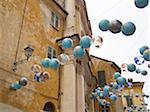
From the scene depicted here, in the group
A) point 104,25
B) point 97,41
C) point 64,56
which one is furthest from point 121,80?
point 104,25

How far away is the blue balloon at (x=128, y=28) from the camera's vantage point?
655 cm

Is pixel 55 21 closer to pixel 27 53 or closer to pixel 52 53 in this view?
pixel 52 53

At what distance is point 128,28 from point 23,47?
659 cm

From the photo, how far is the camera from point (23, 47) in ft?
39.2

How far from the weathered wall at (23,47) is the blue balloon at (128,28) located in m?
5.78

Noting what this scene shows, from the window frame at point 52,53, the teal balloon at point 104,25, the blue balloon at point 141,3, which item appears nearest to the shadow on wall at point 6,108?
the window frame at point 52,53

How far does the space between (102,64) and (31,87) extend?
51.1 feet

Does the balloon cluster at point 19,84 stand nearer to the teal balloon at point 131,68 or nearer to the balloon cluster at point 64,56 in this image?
the balloon cluster at point 64,56

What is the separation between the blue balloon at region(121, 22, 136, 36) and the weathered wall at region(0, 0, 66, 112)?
5780mm

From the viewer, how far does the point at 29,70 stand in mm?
11945

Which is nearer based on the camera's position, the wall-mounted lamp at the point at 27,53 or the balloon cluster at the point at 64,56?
the balloon cluster at the point at 64,56

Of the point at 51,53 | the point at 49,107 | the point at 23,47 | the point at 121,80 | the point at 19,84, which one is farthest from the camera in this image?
the point at 51,53

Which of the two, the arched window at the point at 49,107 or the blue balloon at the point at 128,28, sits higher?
the blue balloon at the point at 128,28

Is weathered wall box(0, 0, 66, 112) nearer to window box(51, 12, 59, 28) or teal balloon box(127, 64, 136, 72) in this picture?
window box(51, 12, 59, 28)
